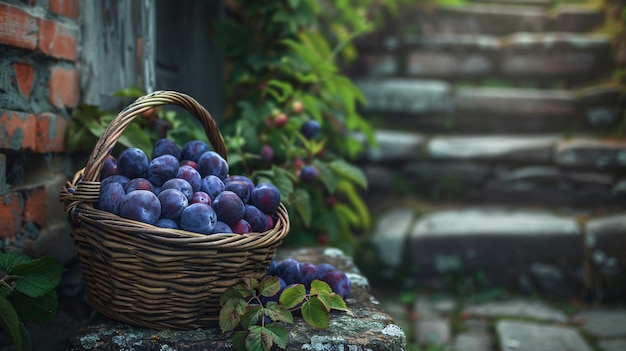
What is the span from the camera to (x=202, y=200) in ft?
3.38

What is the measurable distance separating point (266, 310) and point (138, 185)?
1.11 feet

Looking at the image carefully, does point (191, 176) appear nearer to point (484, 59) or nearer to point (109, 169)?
point (109, 169)

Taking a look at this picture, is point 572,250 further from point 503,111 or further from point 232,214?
point 232,214

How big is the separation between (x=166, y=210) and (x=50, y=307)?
314 mm

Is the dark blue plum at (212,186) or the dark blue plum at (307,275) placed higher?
the dark blue plum at (212,186)

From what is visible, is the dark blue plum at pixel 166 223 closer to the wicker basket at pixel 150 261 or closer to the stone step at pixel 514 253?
the wicker basket at pixel 150 261

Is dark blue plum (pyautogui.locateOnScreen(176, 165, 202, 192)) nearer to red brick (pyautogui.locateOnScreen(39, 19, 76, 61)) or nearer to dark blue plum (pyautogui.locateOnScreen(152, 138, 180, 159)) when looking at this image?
dark blue plum (pyautogui.locateOnScreen(152, 138, 180, 159))

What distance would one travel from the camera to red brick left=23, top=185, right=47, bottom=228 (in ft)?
4.22

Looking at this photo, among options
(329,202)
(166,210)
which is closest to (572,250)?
(329,202)

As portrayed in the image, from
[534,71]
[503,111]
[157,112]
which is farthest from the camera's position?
[534,71]

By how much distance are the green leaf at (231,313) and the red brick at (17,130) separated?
64 cm

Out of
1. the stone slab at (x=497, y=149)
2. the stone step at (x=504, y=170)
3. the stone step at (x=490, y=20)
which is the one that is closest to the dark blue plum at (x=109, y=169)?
the stone step at (x=504, y=170)

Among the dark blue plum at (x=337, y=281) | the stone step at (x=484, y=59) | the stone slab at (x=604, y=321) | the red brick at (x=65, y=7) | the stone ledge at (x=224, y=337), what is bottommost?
the stone slab at (x=604, y=321)

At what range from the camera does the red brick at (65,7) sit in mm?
1362
